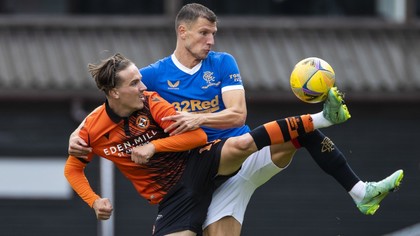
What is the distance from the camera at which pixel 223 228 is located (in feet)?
27.7

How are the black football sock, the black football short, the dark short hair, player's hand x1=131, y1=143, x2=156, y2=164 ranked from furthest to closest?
1. the dark short hair
2. the black football short
3. the black football sock
4. player's hand x1=131, y1=143, x2=156, y2=164

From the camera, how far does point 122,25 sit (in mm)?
14836

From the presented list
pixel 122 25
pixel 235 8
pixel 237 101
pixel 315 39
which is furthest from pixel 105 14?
pixel 237 101

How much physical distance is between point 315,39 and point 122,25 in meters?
2.64

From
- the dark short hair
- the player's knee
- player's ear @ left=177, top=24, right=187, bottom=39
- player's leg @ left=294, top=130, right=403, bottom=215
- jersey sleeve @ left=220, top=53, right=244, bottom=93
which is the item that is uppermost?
the dark short hair

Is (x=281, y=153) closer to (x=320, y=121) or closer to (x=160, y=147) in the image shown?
(x=320, y=121)

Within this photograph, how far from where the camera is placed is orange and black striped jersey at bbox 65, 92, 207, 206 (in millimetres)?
7977

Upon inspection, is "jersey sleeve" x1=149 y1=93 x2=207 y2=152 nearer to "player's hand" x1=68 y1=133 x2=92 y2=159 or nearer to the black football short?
the black football short

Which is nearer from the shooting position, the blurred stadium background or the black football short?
the black football short

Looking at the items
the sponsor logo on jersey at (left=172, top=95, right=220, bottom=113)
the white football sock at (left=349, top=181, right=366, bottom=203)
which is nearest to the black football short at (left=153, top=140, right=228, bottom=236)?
the sponsor logo on jersey at (left=172, top=95, right=220, bottom=113)

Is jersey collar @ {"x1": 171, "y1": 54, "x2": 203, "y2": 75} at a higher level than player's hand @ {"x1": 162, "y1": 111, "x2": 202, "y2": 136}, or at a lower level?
higher

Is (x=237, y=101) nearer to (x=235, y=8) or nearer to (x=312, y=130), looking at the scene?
(x=312, y=130)

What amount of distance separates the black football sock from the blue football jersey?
708mm

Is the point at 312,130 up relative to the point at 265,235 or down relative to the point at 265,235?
up
